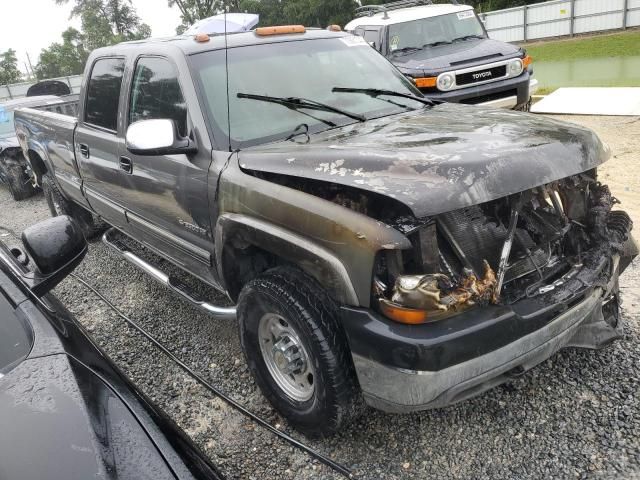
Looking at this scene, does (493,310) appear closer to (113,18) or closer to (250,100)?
(250,100)

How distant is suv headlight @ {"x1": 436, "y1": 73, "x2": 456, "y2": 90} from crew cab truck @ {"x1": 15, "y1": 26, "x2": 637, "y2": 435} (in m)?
4.22

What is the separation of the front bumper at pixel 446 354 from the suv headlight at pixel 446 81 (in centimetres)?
595

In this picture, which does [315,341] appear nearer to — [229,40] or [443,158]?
[443,158]

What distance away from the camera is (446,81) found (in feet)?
25.5

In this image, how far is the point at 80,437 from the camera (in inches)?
58.0

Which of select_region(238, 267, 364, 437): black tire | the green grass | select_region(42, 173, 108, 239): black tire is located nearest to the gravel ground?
select_region(238, 267, 364, 437): black tire

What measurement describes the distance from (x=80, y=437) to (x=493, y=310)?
1.55 m

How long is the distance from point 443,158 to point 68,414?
1615 millimetres

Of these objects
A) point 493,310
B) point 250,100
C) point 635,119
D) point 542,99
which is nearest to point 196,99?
point 250,100

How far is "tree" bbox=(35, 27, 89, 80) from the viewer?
155ft

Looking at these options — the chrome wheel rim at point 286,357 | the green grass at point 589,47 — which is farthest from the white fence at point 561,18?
the chrome wheel rim at point 286,357

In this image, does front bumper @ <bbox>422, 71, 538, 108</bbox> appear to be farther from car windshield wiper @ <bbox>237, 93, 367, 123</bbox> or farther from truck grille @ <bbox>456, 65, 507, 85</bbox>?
car windshield wiper @ <bbox>237, 93, 367, 123</bbox>

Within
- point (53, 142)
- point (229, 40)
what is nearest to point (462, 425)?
point (229, 40)

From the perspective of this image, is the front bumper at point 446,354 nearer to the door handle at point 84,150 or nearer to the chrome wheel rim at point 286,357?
the chrome wheel rim at point 286,357
